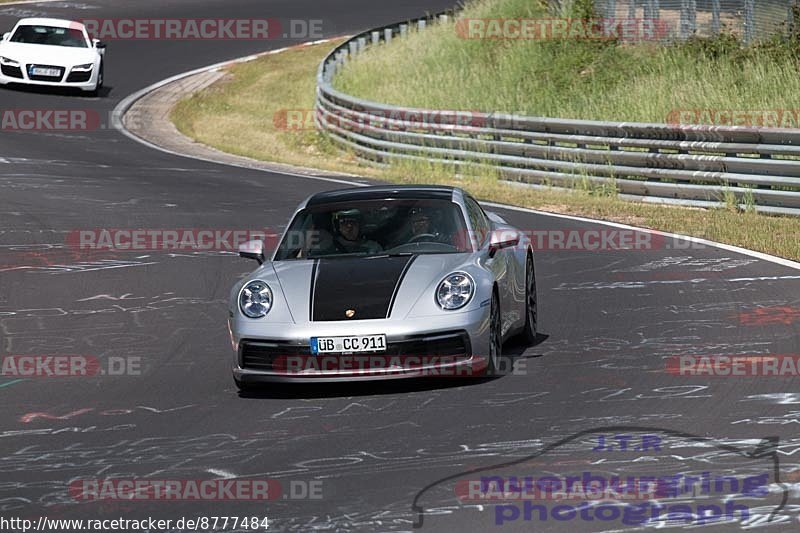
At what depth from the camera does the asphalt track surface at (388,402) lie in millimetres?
6691

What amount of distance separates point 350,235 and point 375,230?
0.18 metres

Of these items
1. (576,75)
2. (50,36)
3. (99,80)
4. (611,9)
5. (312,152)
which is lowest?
(312,152)

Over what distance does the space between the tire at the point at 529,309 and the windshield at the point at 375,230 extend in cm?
87

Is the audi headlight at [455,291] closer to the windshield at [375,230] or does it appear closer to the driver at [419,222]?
the windshield at [375,230]

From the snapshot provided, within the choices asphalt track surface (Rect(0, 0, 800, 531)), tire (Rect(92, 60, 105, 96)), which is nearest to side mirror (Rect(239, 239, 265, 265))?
asphalt track surface (Rect(0, 0, 800, 531))

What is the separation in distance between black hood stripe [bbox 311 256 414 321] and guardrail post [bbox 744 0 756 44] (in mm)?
19416

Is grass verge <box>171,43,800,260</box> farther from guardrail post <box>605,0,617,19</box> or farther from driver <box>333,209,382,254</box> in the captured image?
guardrail post <box>605,0,617,19</box>

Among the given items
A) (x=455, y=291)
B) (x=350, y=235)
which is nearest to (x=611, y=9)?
(x=350, y=235)

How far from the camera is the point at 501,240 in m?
10.1

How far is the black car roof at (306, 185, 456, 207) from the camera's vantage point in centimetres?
1044

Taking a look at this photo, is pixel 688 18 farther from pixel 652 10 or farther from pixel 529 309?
pixel 529 309

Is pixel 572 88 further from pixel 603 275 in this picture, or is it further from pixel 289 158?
pixel 603 275

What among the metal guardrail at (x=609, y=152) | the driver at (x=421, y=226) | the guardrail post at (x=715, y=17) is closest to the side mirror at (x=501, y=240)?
the driver at (x=421, y=226)

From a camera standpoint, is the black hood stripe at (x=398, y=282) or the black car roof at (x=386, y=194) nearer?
the black hood stripe at (x=398, y=282)
